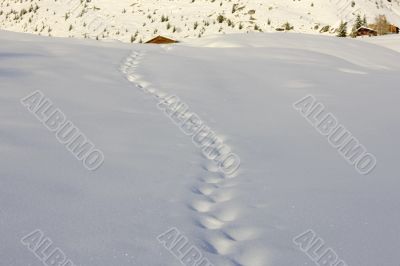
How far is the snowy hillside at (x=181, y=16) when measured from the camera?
19.0m

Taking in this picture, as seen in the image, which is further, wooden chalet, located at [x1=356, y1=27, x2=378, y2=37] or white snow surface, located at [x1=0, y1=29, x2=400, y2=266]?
wooden chalet, located at [x1=356, y1=27, x2=378, y2=37]

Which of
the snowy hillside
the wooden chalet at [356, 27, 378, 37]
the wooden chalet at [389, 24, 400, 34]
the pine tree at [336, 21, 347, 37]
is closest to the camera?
the pine tree at [336, 21, 347, 37]

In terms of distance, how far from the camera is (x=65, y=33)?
771 inches

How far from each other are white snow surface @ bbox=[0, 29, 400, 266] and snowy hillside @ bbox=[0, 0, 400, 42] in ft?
44.3

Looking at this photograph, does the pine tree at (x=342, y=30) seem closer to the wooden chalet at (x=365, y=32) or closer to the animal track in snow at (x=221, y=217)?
the wooden chalet at (x=365, y=32)

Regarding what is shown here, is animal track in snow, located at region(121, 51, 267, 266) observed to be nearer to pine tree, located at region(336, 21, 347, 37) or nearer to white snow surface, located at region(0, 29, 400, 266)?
white snow surface, located at region(0, 29, 400, 266)

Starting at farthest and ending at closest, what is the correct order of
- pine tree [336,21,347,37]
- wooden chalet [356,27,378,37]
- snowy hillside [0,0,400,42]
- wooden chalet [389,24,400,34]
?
snowy hillside [0,0,400,42], wooden chalet [389,24,400,34], wooden chalet [356,27,378,37], pine tree [336,21,347,37]

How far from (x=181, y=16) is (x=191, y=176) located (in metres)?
18.5

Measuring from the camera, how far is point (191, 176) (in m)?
2.86

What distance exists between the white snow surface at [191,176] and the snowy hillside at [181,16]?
531 inches

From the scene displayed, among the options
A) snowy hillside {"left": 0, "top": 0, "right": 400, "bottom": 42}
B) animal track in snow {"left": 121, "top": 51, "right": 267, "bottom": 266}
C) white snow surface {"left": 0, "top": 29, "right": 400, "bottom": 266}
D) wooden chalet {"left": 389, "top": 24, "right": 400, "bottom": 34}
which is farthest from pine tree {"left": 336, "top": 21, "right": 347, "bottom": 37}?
animal track in snow {"left": 121, "top": 51, "right": 267, "bottom": 266}

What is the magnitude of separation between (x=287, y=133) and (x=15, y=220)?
256cm

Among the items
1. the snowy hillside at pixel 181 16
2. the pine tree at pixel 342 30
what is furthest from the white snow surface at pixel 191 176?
the snowy hillside at pixel 181 16

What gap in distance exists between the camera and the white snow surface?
6.43 feet
